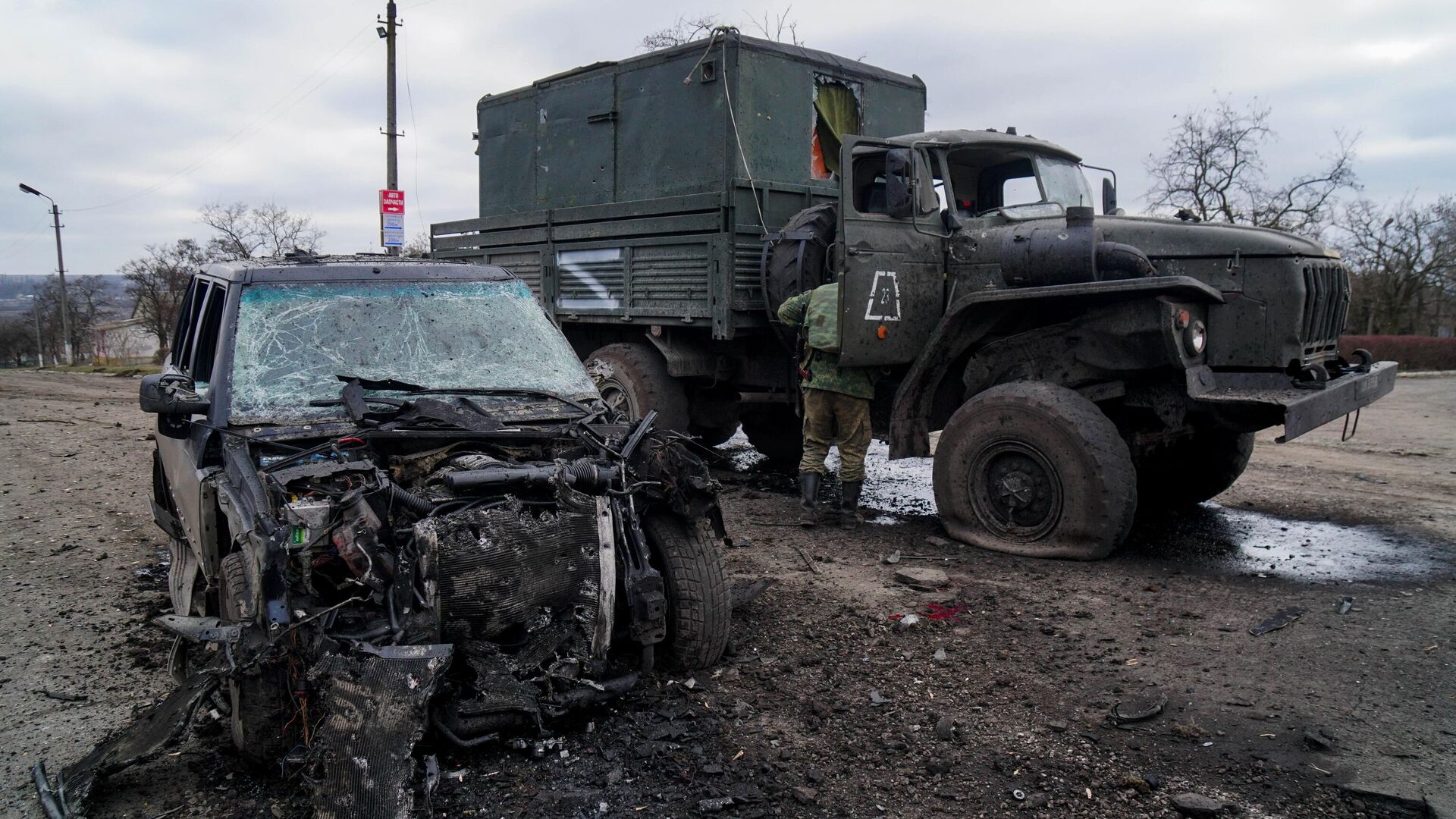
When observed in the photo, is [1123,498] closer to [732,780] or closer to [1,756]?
[732,780]

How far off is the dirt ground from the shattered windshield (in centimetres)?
127

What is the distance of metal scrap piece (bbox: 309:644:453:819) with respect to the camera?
8.67 ft

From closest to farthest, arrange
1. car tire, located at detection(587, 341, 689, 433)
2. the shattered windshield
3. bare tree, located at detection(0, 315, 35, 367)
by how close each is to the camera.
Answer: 1. the shattered windshield
2. car tire, located at detection(587, 341, 689, 433)
3. bare tree, located at detection(0, 315, 35, 367)

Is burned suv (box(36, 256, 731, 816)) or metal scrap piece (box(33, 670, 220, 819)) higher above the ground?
burned suv (box(36, 256, 731, 816))

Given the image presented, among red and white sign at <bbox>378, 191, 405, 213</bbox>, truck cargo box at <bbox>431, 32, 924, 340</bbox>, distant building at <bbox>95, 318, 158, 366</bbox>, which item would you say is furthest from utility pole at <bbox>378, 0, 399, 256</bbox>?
distant building at <bbox>95, 318, 158, 366</bbox>

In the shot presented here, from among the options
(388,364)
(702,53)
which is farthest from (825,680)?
(702,53)

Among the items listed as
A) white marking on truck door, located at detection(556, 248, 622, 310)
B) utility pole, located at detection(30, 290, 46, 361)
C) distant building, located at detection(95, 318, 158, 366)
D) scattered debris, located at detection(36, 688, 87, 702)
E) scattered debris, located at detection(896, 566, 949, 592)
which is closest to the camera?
scattered debris, located at detection(36, 688, 87, 702)

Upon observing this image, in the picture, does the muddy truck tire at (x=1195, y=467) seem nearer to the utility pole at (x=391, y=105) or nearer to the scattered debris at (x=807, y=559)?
the scattered debris at (x=807, y=559)

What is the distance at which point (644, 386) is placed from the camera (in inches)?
316

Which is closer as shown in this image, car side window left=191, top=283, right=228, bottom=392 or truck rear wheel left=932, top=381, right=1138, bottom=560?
car side window left=191, top=283, right=228, bottom=392

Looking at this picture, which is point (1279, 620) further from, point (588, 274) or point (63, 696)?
point (588, 274)

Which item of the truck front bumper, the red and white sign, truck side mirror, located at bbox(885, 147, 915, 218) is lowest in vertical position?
the truck front bumper

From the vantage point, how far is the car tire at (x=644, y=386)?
315 inches

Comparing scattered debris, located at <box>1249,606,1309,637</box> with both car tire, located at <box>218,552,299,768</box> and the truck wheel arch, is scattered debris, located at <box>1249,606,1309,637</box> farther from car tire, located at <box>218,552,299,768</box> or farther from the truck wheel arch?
car tire, located at <box>218,552,299,768</box>
